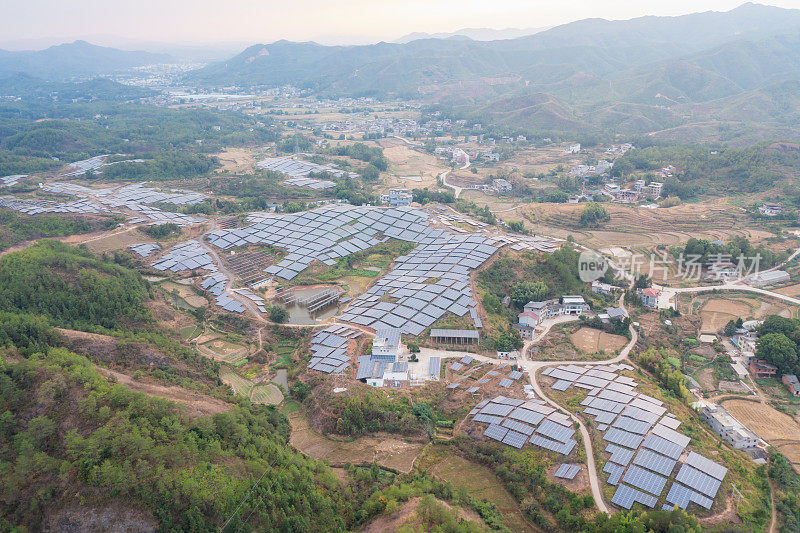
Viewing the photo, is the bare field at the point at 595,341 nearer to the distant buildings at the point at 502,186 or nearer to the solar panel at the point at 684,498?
the solar panel at the point at 684,498

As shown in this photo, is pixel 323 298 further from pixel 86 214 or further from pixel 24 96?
pixel 24 96

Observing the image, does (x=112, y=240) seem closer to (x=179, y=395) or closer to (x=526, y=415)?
(x=179, y=395)

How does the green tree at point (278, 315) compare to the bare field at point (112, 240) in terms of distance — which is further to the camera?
the bare field at point (112, 240)

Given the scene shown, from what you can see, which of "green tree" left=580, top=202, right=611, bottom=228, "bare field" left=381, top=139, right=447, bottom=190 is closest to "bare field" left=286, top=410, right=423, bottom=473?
"green tree" left=580, top=202, right=611, bottom=228

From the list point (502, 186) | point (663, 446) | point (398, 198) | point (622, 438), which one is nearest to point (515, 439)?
point (622, 438)

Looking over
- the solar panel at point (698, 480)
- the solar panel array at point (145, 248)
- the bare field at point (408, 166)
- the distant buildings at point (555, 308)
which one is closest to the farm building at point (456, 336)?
the distant buildings at point (555, 308)

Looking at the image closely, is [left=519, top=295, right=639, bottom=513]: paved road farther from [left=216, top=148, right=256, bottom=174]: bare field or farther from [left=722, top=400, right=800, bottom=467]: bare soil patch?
[left=216, top=148, right=256, bottom=174]: bare field
